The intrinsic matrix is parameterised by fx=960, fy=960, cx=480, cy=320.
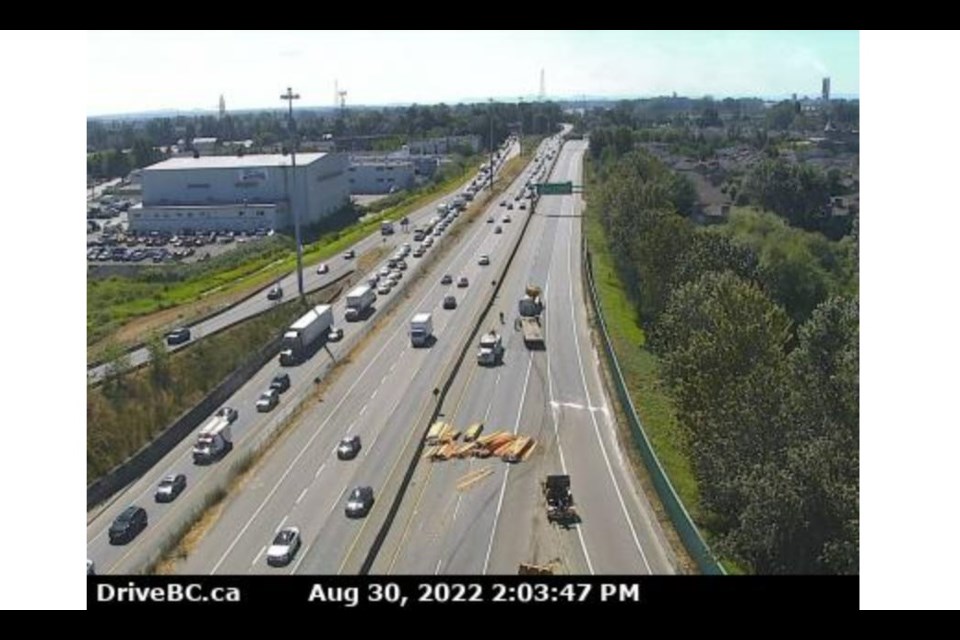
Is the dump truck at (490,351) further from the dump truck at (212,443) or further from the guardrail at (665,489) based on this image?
the dump truck at (212,443)

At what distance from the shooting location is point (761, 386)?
47.6 ft

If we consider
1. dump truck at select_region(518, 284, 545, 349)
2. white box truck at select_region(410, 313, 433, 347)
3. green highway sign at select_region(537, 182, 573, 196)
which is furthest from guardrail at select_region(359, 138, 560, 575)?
green highway sign at select_region(537, 182, 573, 196)

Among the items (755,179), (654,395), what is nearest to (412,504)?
(654,395)

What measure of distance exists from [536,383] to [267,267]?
64.5 ft

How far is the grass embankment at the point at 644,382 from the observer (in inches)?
639

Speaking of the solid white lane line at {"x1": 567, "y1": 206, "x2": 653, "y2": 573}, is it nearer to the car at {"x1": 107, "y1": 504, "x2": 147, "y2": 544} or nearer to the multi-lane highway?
the multi-lane highway

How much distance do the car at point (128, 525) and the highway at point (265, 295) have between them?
20.0 ft

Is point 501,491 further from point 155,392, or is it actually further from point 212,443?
point 155,392

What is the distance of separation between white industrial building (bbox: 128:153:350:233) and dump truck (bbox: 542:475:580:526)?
119 feet

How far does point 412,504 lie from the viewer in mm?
14227

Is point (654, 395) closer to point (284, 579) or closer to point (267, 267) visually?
point (284, 579)

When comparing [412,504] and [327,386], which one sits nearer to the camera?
[412,504]

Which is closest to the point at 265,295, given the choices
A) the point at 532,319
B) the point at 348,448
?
the point at 532,319

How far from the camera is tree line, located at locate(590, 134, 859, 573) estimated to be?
12.1 m
